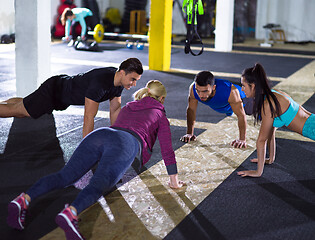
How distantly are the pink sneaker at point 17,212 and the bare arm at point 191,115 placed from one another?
204 cm

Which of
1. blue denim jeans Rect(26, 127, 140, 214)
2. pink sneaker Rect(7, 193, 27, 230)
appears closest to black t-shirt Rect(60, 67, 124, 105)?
blue denim jeans Rect(26, 127, 140, 214)

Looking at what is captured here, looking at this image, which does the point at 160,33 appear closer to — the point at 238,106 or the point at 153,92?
the point at 238,106

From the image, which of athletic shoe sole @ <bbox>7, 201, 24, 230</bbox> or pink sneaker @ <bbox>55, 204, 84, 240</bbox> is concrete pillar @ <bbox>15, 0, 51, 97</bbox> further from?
pink sneaker @ <bbox>55, 204, 84, 240</bbox>

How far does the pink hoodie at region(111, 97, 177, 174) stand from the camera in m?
2.82

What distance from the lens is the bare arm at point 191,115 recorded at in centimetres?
407

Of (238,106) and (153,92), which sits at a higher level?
(153,92)

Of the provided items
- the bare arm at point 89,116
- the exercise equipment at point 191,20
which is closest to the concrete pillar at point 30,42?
the exercise equipment at point 191,20

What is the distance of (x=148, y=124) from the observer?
2850mm

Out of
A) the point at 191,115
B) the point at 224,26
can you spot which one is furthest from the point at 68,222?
the point at 224,26

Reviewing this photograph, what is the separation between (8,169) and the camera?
349 cm

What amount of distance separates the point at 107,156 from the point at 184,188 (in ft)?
3.01

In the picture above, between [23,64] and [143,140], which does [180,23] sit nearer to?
[23,64]

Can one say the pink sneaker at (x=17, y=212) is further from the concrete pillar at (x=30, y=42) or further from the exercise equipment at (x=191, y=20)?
the exercise equipment at (x=191, y=20)

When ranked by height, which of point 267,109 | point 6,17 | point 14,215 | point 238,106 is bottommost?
point 14,215
